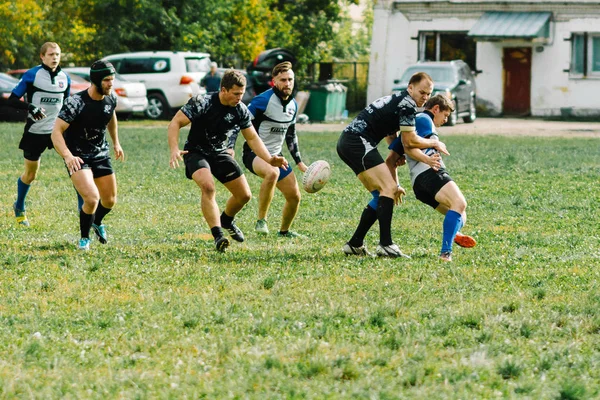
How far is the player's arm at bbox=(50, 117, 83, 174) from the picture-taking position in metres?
9.70

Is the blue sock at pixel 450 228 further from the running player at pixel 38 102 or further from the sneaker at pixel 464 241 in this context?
the running player at pixel 38 102

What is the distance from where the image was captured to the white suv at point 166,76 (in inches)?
1356

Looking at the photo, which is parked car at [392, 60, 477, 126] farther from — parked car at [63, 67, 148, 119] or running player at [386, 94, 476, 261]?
running player at [386, 94, 476, 261]

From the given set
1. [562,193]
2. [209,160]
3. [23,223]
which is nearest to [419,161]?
[209,160]

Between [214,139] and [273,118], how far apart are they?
1470 mm

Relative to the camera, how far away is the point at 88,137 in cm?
A: 1020

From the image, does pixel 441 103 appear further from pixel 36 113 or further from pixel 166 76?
pixel 166 76

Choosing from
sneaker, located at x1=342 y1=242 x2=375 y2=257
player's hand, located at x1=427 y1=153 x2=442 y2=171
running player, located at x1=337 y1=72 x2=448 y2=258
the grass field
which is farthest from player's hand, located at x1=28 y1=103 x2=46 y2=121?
player's hand, located at x1=427 y1=153 x2=442 y2=171

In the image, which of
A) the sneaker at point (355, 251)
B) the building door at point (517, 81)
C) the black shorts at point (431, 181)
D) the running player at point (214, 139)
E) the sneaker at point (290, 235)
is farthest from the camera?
the building door at point (517, 81)

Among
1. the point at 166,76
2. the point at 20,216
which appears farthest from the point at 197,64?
the point at 20,216

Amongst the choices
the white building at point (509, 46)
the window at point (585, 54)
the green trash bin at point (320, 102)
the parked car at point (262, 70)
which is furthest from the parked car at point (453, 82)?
the window at point (585, 54)

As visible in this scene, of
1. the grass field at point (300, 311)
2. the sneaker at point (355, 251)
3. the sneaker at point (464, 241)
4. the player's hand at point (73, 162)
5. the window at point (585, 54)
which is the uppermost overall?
the window at point (585, 54)

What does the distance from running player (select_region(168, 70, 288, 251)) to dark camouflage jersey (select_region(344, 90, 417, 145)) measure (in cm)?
82

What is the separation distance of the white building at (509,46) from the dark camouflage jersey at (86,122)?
1221 inches
